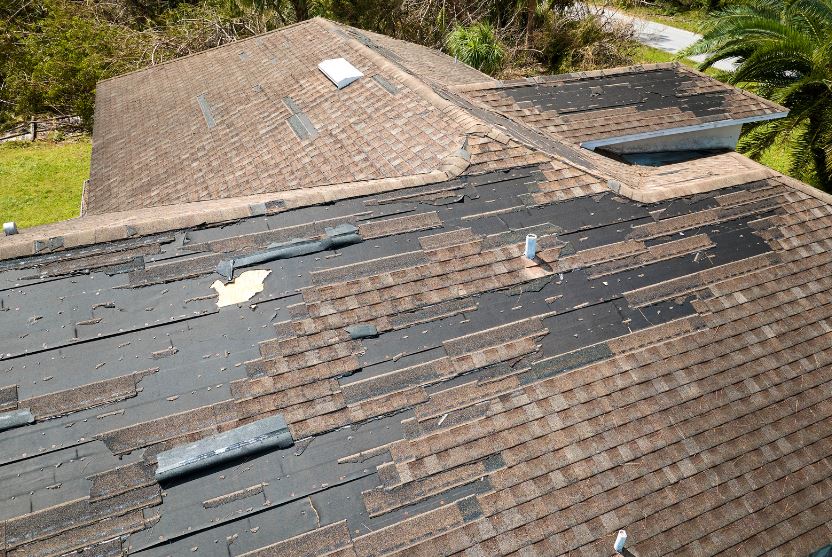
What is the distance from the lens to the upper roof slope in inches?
344

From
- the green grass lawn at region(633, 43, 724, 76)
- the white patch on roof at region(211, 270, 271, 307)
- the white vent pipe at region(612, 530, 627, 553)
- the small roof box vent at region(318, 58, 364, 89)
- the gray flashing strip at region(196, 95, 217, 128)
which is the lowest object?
the green grass lawn at region(633, 43, 724, 76)

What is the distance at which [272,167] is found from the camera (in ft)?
30.9

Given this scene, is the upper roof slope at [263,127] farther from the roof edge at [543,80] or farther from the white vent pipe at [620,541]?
the white vent pipe at [620,541]

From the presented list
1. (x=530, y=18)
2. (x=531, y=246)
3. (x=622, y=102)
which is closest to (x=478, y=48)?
(x=530, y=18)

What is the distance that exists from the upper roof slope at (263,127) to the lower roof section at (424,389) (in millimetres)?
1845

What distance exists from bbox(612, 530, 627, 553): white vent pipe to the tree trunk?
818 inches

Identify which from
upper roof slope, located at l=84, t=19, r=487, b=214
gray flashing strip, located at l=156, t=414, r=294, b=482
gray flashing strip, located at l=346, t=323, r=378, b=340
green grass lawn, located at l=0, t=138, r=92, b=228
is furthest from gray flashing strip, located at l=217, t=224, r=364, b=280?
green grass lawn, located at l=0, t=138, r=92, b=228

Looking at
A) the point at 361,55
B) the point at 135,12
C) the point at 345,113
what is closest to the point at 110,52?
the point at 135,12

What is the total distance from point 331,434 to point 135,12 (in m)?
27.1

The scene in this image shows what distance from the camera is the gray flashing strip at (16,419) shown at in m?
4.73

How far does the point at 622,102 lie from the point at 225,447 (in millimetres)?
10114

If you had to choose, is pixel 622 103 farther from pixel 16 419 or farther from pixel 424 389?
pixel 16 419

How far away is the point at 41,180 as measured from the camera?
58.7 ft

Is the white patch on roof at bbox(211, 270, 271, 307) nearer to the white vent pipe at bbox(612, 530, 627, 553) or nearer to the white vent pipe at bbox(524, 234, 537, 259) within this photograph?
the white vent pipe at bbox(524, 234, 537, 259)
